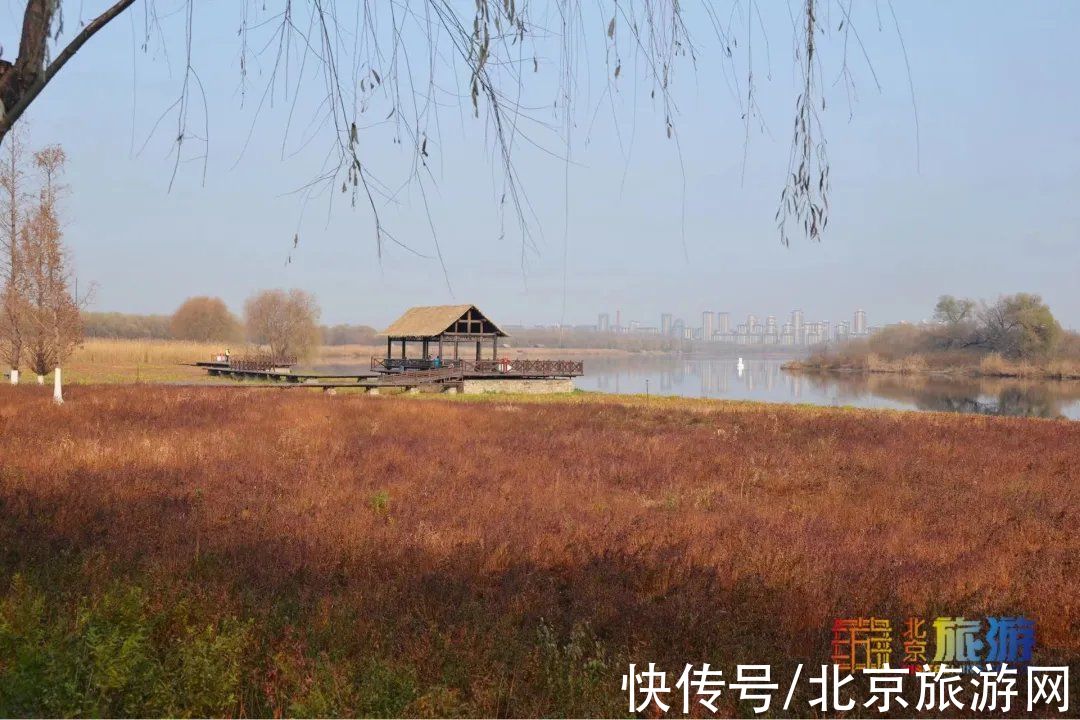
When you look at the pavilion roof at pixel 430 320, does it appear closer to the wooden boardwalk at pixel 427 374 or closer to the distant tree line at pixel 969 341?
the wooden boardwalk at pixel 427 374

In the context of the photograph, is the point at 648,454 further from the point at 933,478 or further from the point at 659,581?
the point at 659,581

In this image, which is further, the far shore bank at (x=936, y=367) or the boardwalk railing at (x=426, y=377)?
the far shore bank at (x=936, y=367)

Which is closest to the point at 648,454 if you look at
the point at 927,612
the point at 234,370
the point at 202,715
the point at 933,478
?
the point at 933,478

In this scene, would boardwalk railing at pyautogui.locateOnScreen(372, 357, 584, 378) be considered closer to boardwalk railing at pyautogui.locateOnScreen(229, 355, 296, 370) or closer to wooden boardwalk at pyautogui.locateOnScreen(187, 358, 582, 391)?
wooden boardwalk at pyautogui.locateOnScreen(187, 358, 582, 391)

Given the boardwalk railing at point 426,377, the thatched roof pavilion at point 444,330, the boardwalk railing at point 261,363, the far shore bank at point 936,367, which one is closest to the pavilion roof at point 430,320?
the thatched roof pavilion at point 444,330

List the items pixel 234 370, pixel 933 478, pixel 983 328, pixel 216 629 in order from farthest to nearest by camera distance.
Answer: pixel 983 328, pixel 234 370, pixel 933 478, pixel 216 629

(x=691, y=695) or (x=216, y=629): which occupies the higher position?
(x=216, y=629)

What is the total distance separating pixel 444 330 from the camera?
46375 millimetres

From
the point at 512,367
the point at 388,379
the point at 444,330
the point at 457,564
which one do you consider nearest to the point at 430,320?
the point at 444,330

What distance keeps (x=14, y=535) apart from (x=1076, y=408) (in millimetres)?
52748

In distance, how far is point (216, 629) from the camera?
13.5 feet

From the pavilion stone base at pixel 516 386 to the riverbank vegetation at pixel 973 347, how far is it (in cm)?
6182

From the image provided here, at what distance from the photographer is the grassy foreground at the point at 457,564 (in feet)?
12.2

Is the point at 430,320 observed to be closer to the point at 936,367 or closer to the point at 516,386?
the point at 516,386
